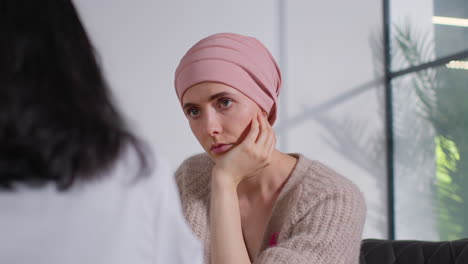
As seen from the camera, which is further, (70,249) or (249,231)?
(249,231)

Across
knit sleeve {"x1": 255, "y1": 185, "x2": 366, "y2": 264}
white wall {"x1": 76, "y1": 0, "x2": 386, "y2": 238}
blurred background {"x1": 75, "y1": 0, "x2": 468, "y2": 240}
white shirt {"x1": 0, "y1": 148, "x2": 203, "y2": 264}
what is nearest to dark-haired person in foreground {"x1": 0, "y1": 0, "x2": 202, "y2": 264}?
white shirt {"x1": 0, "y1": 148, "x2": 203, "y2": 264}

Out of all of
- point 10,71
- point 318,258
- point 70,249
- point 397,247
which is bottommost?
point 397,247

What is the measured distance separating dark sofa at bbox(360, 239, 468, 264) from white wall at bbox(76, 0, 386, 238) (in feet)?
7.79

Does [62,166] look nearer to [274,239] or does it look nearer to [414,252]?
[274,239]

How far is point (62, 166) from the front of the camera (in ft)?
1.82

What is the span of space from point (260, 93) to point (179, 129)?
238 centimetres

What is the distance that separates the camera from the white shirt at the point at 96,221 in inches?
20.9

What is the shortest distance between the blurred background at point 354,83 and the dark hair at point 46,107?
2.88 metres

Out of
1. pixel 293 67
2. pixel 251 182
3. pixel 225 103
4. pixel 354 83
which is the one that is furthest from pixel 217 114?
pixel 354 83

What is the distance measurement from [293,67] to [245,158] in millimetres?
2989

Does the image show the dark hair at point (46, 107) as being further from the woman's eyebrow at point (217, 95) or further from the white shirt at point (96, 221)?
the woman's eyebrow at point (217, 95)

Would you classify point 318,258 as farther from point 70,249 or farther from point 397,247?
point 70,249

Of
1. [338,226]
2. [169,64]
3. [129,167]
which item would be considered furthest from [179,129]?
[129,167]

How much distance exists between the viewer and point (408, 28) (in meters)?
4.21
